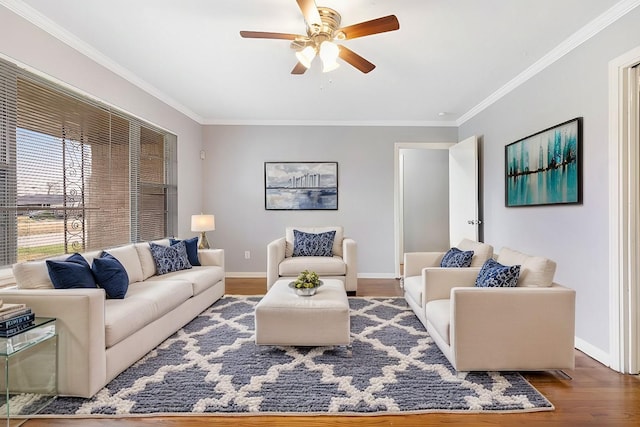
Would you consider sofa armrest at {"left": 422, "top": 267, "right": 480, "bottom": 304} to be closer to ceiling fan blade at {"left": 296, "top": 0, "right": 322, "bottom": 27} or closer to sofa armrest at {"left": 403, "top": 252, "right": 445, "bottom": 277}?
sofa armrest at {"left": 403, "top": 252, "right": 445, "bottom": 277}

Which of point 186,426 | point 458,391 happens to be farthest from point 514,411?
point 186,426

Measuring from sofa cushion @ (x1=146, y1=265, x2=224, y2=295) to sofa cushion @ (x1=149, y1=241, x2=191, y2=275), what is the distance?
0.07 metres

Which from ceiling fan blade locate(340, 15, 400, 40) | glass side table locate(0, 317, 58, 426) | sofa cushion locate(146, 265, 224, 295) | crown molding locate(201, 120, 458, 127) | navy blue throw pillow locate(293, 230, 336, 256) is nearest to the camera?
glass side table locate(0, 317, 58, 426)

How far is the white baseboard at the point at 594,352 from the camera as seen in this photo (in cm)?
230

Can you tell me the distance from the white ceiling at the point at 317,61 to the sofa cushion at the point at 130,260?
176 cm

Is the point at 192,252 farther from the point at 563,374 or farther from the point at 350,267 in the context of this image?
the point at 563,374

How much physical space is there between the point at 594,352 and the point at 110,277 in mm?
3733

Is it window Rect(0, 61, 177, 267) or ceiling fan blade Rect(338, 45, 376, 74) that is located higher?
ceiling fan blade Rect(338, 45, 376, 74)

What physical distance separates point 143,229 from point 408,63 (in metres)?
3.44

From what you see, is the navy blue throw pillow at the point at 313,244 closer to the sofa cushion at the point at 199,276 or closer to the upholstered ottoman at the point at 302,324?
the sofa cushion at the point at 199,276

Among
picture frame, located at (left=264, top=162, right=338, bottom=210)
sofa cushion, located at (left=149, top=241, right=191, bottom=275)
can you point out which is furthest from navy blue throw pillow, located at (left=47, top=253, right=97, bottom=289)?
picture frame, located at (left=264, top=162, right=338, bottom=210)

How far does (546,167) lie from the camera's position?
2939 mm

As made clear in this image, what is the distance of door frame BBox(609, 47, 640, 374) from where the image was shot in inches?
85.4

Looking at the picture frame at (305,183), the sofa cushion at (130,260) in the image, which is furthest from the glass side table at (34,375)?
the picture frame at (305,183)
